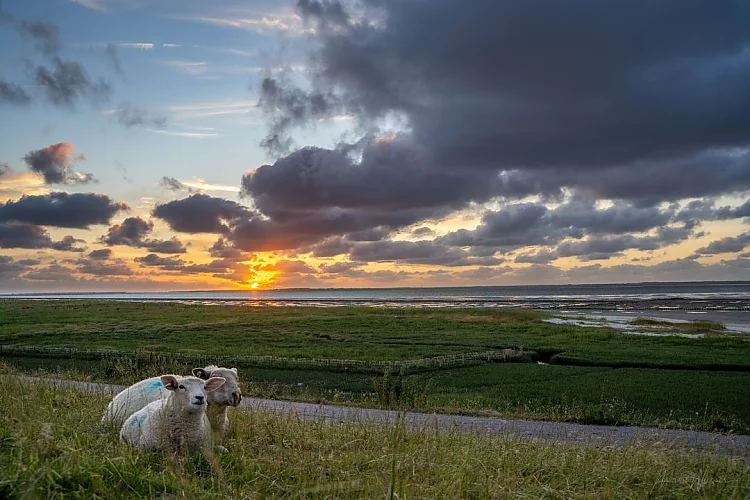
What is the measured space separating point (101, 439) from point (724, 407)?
21699 mm

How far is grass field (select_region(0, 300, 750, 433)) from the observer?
20.6m

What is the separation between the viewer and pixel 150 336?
4997cm

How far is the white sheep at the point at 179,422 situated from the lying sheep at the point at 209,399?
0.18 meters

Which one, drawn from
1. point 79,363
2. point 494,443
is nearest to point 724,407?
point 494,443

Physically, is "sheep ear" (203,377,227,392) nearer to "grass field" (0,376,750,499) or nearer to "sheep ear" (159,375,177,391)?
"sheep ear" (159,375,177,391)

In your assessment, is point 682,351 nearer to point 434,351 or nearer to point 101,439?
point 434,351

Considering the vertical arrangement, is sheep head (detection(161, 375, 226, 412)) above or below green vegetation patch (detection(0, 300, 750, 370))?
above

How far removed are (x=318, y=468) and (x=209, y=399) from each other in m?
2.21

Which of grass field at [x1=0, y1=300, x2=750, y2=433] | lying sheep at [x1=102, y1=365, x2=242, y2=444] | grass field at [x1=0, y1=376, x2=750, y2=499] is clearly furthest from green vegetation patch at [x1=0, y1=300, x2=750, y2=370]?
grass field at [x1=0, y1=376, x2=750, y2=499]

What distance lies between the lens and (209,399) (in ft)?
25.8

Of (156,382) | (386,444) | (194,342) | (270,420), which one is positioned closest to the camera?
(386,444)

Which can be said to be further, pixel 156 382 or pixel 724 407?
pixel 724 407

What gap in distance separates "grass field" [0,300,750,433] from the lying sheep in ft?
26.3

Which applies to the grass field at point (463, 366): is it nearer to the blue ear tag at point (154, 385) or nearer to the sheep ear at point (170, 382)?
the blue ear tag at point (154, 385)
